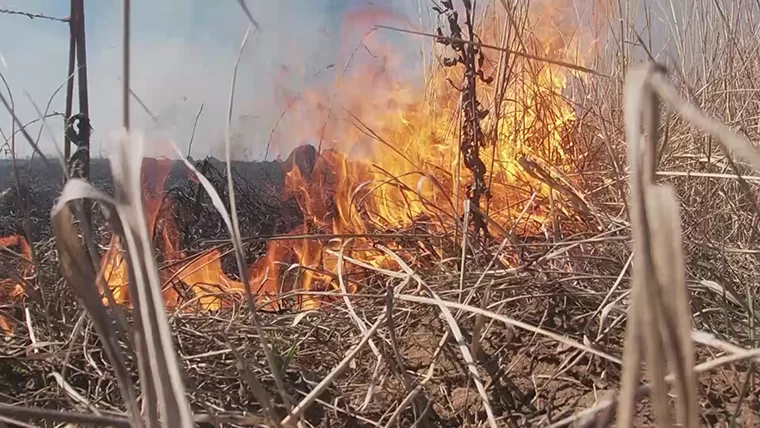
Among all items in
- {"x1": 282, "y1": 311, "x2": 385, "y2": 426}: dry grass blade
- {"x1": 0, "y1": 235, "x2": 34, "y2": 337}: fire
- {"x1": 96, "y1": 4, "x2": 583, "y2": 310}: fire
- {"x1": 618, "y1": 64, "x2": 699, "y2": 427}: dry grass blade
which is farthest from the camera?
{"x1": 96, "y1": 4, "x2": 583, "y2": 310}: fire

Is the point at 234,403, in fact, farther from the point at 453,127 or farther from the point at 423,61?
the point at 423,61

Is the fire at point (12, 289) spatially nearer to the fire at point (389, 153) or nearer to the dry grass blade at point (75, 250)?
the fire at point (389, 153)

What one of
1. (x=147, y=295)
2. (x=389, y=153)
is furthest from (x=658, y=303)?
(x=389, y=153)

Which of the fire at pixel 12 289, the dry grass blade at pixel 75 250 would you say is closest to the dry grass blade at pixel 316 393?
the dry grass blade at pixel 75 250

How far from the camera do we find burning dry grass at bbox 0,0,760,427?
0.75ft

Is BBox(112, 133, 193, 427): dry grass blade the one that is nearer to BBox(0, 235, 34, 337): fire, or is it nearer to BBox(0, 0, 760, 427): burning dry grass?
BBox(0, 0, 760, 427): burning dry grass

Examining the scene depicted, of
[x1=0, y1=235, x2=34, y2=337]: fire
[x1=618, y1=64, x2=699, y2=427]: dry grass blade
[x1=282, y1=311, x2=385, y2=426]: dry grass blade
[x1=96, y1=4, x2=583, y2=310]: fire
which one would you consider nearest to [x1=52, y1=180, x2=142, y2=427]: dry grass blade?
[x1=282, y1=311, x2=385, y2=426]: dry grass blade

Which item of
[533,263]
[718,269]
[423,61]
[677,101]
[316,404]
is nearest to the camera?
[677,101]

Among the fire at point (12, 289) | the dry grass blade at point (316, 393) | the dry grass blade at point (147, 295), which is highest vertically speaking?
the dry grass blade at point (147, 295)

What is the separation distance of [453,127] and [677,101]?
1.57 m

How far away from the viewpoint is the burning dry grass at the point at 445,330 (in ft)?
0.75

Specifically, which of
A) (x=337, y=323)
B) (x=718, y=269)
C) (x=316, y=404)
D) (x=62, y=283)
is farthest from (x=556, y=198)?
(x=62, y=283)

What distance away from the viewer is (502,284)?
2.67 feet

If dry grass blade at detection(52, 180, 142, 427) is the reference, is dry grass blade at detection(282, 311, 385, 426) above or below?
below
